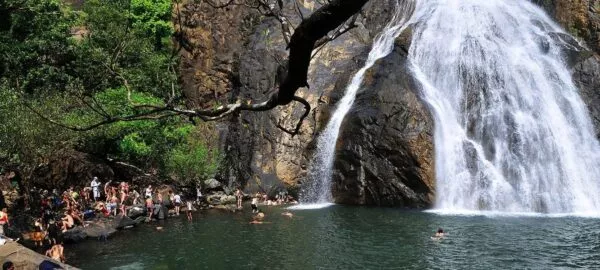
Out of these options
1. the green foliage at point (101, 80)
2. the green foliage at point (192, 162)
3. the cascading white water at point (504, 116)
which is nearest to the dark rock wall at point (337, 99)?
the cascading white water at point (504, 116)

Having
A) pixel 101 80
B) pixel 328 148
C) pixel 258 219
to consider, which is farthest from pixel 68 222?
pixel 101 80

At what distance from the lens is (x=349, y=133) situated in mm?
31609

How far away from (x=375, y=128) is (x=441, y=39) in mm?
10034

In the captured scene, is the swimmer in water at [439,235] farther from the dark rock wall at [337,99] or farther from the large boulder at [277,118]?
the large boulder at [277,118]

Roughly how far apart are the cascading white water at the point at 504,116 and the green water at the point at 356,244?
148 inches

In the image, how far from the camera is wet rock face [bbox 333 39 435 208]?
28516mm

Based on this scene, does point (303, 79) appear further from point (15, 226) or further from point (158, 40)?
point (158, 40)

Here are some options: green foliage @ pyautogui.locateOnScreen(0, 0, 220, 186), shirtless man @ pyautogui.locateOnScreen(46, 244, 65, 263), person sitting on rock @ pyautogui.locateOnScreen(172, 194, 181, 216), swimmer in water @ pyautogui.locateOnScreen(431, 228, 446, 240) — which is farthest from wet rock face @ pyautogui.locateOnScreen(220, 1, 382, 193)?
shirtless man @ pyautogui.locateOnScreen(46, 244, 65, 263)

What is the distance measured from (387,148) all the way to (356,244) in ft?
37.3

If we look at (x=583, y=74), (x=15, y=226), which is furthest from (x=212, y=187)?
(x=583, y=74)

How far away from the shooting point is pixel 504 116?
98.7ft

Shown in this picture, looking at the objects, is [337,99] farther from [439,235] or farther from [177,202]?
[439,235]

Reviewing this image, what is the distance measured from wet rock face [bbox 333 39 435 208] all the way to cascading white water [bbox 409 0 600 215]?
1.10m

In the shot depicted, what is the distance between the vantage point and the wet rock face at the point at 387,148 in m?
28.5
